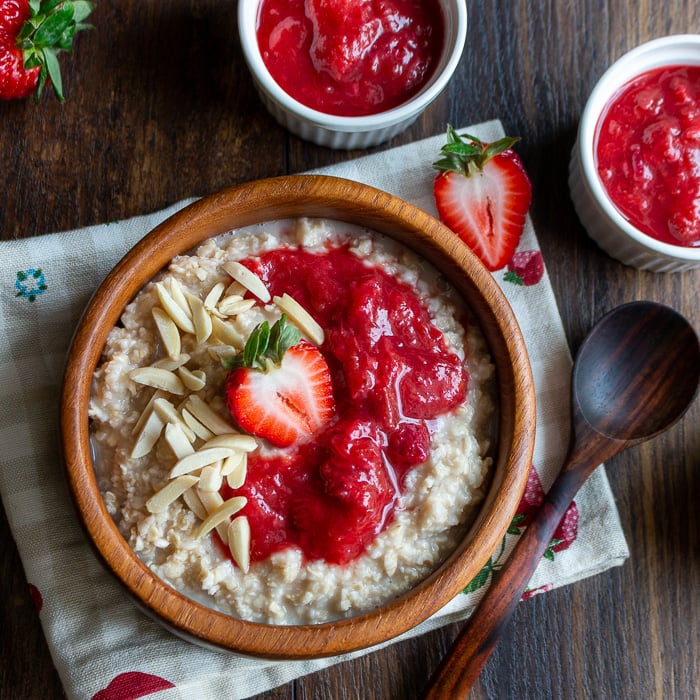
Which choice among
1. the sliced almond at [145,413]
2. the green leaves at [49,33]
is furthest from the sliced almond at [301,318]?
the green leaves at [49,33]

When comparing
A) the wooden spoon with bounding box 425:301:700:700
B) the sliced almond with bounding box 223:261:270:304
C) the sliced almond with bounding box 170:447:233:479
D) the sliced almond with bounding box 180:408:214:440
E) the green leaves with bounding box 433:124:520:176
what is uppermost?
the green leaves with bounding box 433:124:520:176

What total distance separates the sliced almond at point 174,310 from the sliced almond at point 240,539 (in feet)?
1.53

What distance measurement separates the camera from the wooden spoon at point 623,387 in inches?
92.5

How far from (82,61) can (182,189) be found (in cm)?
50

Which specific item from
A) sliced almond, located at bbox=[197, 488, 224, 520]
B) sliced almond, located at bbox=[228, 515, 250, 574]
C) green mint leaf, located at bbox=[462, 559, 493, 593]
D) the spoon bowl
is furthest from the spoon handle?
sliced almond, located at bbox=[197, 488, 224, 520]

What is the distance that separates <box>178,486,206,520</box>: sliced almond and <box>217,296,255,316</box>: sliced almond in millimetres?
420

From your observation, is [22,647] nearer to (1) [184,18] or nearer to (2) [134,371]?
(2) [134,371]

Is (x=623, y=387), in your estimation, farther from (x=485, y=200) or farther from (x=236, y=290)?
(x=236, y=290)

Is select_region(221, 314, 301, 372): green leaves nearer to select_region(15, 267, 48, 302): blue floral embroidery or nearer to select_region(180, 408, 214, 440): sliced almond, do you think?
select_region(180, 408, 214, 440): sliced almond

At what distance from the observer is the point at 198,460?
1888 millimetres

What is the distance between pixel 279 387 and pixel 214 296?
28cm

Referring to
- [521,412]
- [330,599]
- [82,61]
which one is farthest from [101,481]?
[82,61]

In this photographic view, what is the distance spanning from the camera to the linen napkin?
219 cm

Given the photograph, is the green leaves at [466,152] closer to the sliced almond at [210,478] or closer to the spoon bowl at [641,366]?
the spoon bowl at [641,366]
